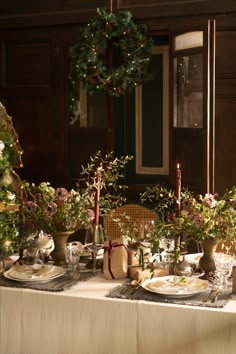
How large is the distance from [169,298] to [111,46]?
10.7 ft

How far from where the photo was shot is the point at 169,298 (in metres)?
2.40

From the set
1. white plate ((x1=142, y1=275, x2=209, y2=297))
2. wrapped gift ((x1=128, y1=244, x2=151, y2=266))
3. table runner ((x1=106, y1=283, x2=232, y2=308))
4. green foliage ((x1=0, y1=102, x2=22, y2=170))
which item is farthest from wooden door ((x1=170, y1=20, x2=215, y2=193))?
table runner ((x1=106, y1=283, x2=232, y2=308))

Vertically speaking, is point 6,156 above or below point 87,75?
below

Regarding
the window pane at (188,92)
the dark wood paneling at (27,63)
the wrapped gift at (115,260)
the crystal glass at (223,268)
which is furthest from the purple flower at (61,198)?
the dark wood paneling at (27,63)

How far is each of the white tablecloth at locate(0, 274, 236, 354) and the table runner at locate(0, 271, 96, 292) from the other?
0.04 m

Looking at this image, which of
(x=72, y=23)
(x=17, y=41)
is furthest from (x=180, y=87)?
(x=17, y=41)

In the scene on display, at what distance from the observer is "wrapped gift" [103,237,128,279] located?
2.71 meters

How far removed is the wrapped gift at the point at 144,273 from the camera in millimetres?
2631

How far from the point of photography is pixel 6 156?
344 centimetres

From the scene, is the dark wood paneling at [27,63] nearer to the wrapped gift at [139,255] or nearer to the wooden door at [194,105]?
the wooden door at [194,105]

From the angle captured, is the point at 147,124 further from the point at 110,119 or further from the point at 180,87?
the point at 180,87

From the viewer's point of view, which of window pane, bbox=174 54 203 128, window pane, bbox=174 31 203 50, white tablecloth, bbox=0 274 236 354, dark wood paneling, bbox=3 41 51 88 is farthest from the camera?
dark wood paneling, bbox=3 41 51 88

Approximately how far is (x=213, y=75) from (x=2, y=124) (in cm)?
176

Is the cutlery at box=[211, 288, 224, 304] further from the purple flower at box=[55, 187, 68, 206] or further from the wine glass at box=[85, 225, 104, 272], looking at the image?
the purple flower at box=[55, 187, 68, 206]
